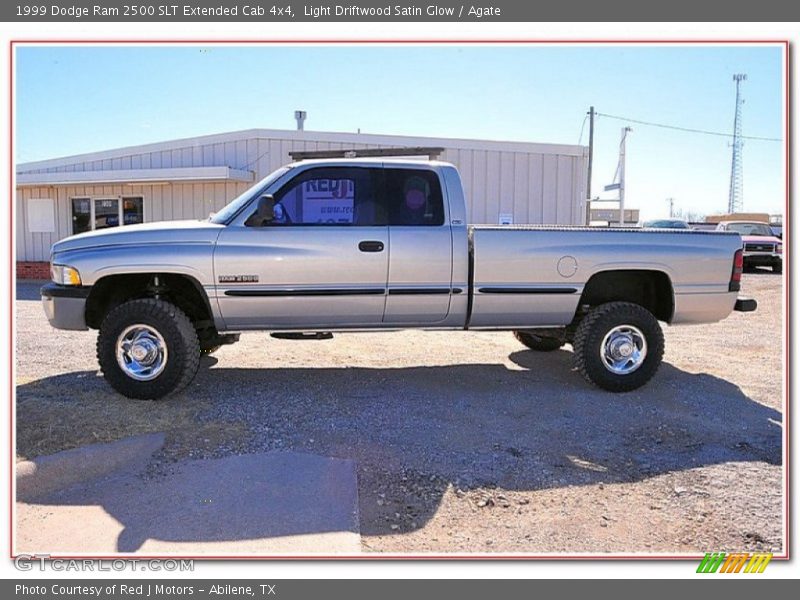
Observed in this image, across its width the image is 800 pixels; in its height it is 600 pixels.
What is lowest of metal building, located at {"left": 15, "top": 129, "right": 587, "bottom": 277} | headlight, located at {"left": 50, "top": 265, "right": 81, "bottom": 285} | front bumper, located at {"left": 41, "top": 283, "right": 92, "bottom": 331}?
front bumper, located at {"left": 41, "top": 283, "right": 92, "bottom": 331}

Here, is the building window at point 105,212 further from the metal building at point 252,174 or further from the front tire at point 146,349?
the front tire at point 146,349

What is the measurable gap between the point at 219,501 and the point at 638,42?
374cm

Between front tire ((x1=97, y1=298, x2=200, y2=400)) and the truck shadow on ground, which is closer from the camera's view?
the truck shadow on ground

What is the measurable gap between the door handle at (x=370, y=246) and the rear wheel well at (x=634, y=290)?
1977 mm

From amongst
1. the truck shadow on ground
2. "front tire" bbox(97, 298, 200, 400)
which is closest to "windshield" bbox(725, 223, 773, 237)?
the truck shadow on ground

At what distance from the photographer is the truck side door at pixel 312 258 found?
547 cm

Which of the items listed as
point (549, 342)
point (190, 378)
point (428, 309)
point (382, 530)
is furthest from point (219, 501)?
point (549, 342)

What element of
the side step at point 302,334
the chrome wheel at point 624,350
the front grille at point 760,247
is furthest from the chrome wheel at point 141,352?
the front grille at point 760,247

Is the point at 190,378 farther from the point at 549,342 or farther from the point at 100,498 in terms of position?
the point at 549,342

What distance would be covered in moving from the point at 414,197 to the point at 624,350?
93.8 inches

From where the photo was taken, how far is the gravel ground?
3596 millimetres

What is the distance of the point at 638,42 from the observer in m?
3.99

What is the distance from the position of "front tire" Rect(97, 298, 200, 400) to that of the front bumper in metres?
0.23

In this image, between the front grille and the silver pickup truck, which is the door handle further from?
the front grille
